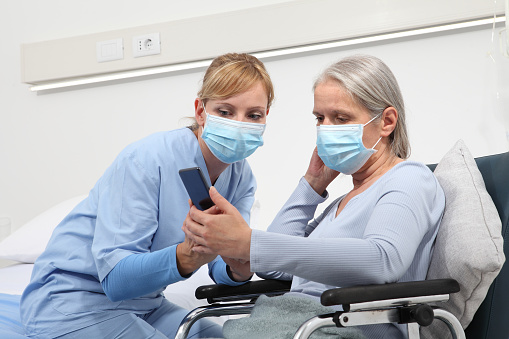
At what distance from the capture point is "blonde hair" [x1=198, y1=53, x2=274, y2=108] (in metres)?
1.58

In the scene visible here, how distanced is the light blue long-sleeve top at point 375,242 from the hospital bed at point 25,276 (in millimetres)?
773

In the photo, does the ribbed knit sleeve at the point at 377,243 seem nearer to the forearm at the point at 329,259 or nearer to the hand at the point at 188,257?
the forearm at the point at 329,259

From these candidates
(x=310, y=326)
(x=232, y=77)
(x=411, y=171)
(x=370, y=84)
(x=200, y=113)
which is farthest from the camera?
(x=200, y=113)

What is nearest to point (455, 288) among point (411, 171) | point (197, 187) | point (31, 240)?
point (411, 171)

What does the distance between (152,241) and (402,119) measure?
80 cm

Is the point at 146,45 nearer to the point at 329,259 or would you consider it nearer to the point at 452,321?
the point at 329,259

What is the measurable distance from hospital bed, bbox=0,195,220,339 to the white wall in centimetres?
49

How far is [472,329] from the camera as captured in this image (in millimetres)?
1261

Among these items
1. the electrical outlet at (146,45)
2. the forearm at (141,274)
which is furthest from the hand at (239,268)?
the electrical outlet at (146,45)

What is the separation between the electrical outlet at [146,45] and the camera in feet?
9.61

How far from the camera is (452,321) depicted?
3.59 ft

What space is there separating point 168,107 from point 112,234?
162 centimetres

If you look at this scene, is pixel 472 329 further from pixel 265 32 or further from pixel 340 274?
pixel 265 32

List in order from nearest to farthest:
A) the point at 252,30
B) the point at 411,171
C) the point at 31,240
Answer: the point at 411,171 → the point at 31,240 → the point at 252,30
